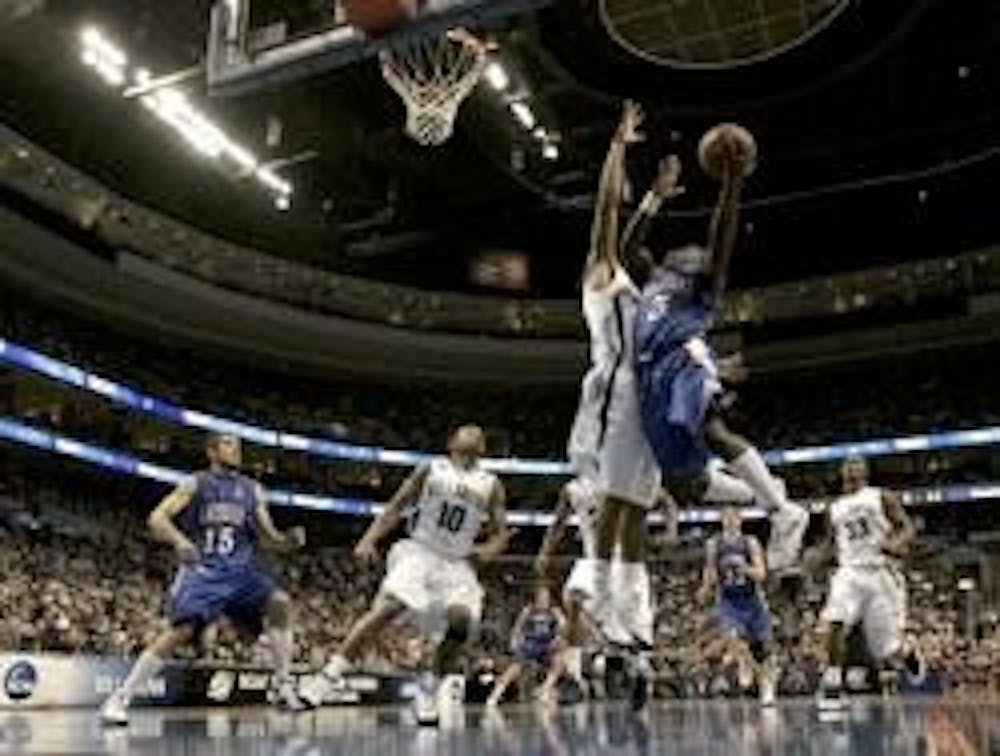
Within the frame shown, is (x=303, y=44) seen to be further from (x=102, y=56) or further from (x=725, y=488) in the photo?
(x=102, y=56)

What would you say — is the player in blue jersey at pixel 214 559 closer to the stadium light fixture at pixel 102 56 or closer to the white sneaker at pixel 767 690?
the white sneaker at pixel 767 690

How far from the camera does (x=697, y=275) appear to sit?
6898 millimetres

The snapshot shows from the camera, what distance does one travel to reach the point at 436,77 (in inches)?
579

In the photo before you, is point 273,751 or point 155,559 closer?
point 273,751

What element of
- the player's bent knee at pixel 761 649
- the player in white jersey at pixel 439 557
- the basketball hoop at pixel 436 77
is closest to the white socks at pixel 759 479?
the player in white jersey at pixel 439 557

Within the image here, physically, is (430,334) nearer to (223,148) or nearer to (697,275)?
(223,148)

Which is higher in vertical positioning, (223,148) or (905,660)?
(223,148)

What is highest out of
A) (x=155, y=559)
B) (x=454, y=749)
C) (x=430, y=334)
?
(x=430, y=334)

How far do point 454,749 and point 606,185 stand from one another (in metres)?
2.94

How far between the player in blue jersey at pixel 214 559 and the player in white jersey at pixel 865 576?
12.9 ft

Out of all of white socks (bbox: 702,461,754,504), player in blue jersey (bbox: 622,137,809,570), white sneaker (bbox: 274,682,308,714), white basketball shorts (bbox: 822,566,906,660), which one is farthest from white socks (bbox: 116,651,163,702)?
white basketball shorts (bbox: 822,566,906,660)

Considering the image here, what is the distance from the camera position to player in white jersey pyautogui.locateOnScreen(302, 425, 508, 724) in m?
8.37

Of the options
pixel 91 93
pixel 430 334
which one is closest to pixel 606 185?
pixel 91 93

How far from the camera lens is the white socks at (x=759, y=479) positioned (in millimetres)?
6691
